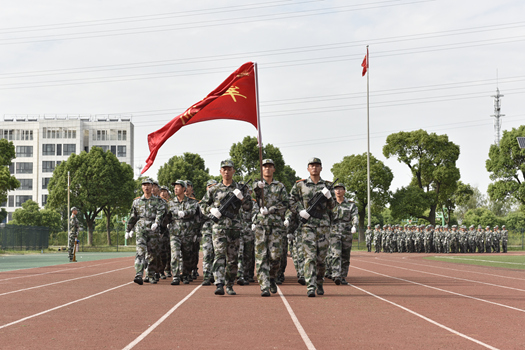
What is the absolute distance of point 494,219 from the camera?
314 ft

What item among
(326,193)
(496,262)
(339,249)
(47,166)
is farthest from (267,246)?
(47,166)

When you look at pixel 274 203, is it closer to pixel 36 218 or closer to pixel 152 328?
pixel 152 328

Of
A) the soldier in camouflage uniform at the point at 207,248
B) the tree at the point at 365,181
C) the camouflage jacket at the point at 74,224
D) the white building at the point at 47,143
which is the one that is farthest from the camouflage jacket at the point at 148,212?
the white building at the point at 47,143

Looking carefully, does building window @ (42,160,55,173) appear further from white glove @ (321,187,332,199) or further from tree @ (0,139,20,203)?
white glove @ (321,187,332,199)

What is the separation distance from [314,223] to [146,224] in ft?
14.7

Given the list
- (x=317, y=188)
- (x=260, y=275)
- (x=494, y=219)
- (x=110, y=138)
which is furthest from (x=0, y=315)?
(x=110, y=138)

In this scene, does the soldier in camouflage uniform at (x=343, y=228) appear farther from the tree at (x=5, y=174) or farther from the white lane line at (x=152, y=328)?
the tree at (x=5, y=174)

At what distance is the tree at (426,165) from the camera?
6341cm

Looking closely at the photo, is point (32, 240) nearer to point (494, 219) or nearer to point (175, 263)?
point (175, 263)

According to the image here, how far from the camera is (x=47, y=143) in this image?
348 ft

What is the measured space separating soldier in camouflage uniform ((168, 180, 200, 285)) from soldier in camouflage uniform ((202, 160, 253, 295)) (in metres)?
2.40

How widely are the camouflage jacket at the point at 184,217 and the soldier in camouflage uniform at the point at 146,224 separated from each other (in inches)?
9.1

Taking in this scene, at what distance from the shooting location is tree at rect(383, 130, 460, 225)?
63.4 meters

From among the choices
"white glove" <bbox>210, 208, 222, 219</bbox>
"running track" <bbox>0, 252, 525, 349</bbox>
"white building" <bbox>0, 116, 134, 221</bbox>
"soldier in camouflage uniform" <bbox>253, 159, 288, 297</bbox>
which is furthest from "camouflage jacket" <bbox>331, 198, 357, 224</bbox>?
"white building" <bbox>0, 116, 134, 221</bbox>
